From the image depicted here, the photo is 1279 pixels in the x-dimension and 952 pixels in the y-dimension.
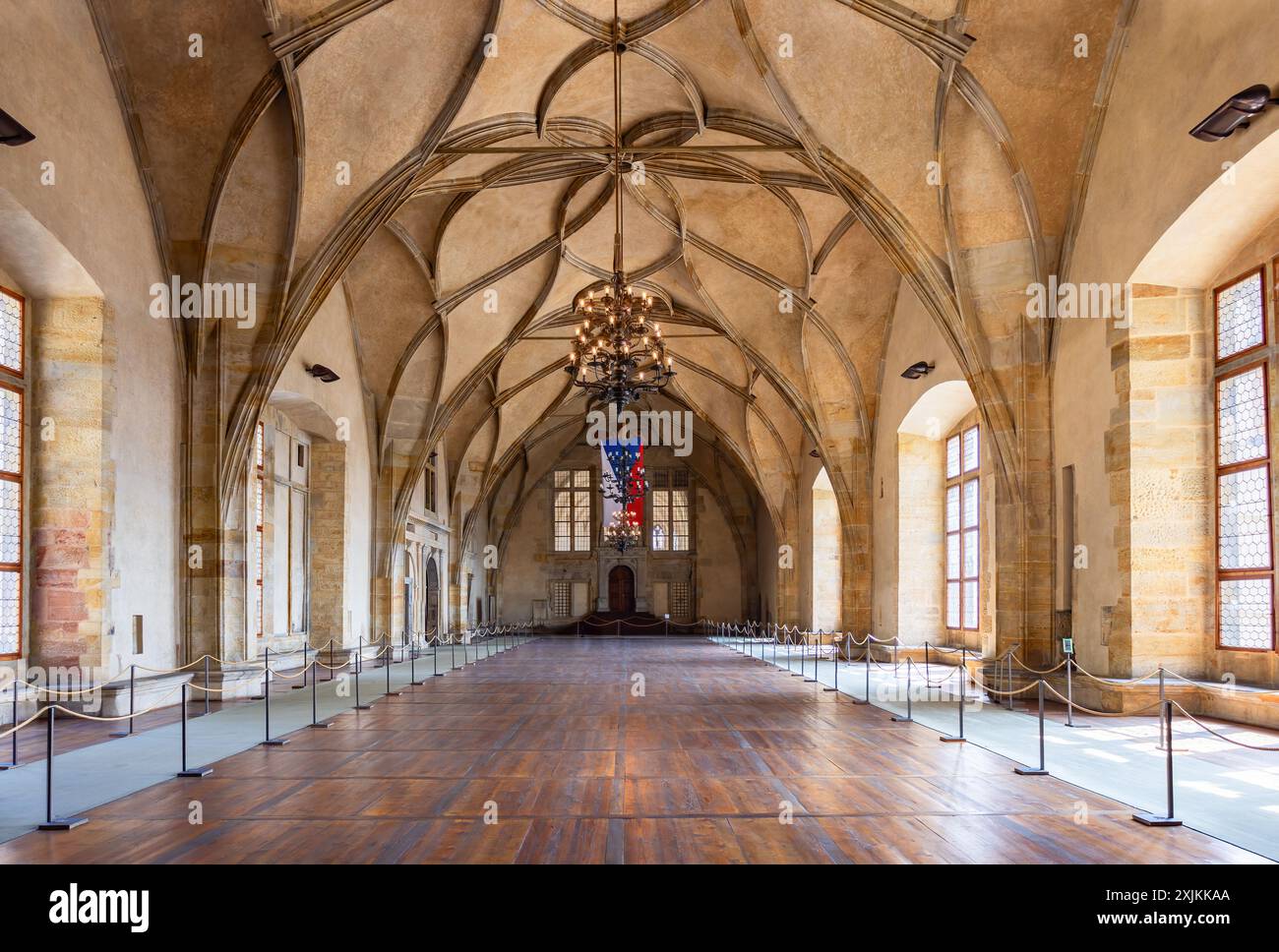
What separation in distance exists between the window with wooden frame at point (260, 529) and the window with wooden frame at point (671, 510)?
20.8 metres

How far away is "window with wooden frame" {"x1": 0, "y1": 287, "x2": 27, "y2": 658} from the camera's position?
994 centimetres

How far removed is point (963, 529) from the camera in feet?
55.7

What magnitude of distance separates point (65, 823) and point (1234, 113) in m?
9.88

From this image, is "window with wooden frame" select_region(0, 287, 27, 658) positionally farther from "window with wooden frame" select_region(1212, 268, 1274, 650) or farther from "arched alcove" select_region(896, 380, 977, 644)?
"arched alcove" select_region(896, 380, 977, 644)

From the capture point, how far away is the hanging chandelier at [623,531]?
3431 centimetres

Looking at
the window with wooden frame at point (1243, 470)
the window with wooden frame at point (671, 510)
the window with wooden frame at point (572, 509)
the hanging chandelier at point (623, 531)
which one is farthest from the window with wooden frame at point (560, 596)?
the window with wooden frame at point (1243, 470)

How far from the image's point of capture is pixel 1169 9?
944 cm

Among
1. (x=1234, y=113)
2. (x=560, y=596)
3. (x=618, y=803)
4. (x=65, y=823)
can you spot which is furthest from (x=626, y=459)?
(x=65, y=823)

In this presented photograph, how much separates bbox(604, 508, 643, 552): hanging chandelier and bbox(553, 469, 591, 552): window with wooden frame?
1272 millimetres

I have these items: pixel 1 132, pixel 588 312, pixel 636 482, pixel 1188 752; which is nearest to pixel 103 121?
pixel 1 132

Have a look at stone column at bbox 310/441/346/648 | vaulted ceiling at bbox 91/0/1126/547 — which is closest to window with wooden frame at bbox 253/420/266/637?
stone column at bbox 310/441/346/648

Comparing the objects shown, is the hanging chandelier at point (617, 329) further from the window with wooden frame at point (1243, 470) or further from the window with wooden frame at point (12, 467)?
the window with wooden frame at point (1243, 470)

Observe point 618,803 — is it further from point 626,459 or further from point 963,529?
point 626,459
